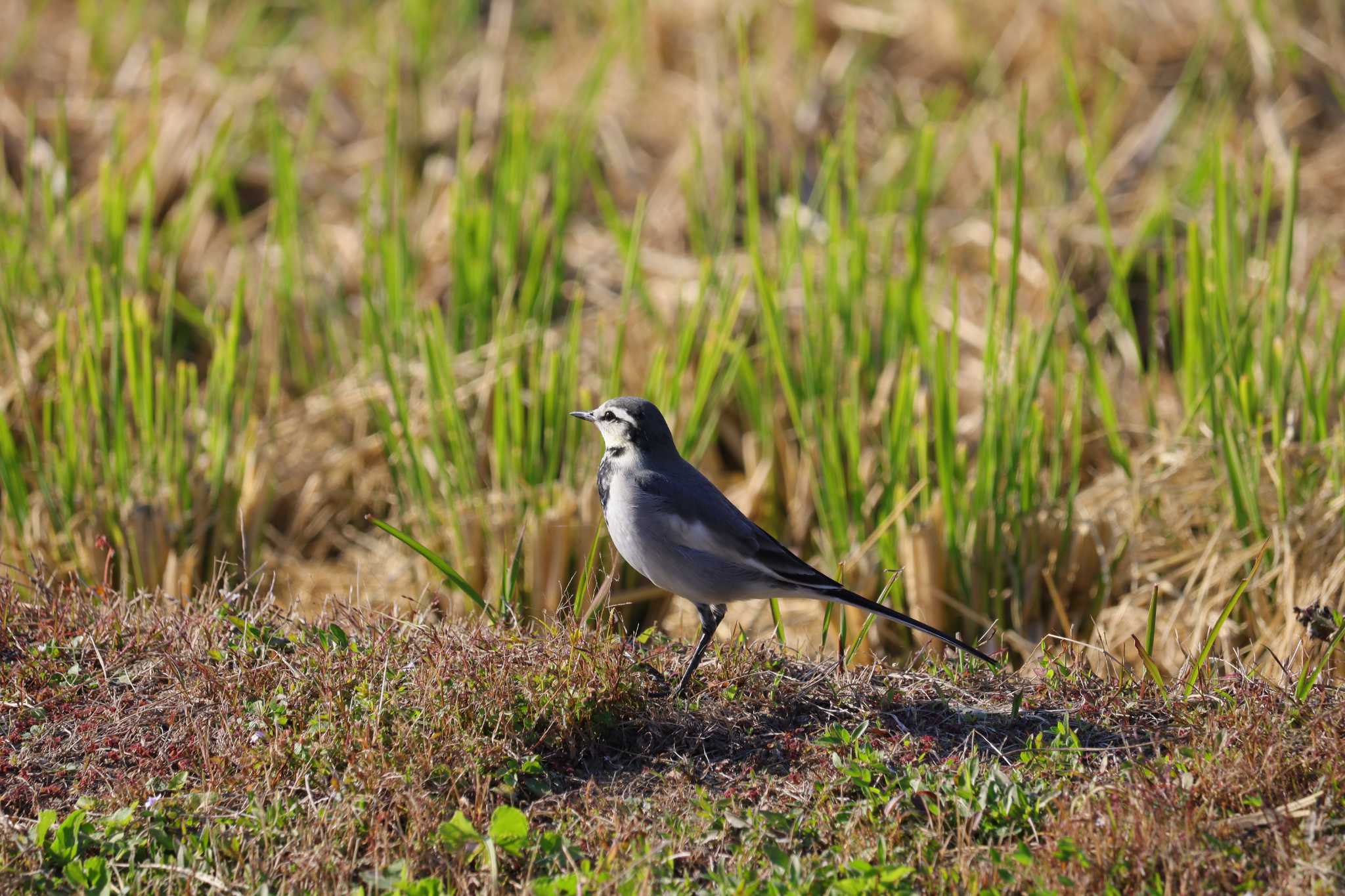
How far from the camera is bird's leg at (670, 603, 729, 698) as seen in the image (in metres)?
3.16

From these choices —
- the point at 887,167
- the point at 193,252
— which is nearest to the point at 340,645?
the point at 193,252

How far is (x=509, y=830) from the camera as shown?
2631 millimetres

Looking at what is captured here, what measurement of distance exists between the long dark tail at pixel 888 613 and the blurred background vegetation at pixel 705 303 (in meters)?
0.55

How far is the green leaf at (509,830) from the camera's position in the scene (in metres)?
2.62

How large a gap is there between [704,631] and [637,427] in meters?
0.58

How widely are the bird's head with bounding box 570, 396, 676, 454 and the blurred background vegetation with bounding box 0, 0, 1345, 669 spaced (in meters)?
0.42

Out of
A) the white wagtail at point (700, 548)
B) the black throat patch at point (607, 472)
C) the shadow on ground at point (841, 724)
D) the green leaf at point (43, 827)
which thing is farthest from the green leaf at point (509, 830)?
the black throat patch at point (607, 472)

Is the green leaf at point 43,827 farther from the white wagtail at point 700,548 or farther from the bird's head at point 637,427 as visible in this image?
the bird's head at point 637,427

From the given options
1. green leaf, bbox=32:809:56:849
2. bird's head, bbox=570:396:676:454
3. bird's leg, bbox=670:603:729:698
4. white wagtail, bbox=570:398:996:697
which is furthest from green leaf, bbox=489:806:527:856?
bird's head, bbox=570:396:676:454

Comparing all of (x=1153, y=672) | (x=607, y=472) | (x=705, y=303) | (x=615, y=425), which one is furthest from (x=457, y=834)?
(x=705, y=303)

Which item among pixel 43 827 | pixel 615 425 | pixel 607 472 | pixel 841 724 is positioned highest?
pixel 615 425

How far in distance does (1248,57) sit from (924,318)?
13.5ft

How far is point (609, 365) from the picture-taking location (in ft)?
17.6

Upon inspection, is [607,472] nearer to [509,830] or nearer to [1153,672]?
[509,830]
